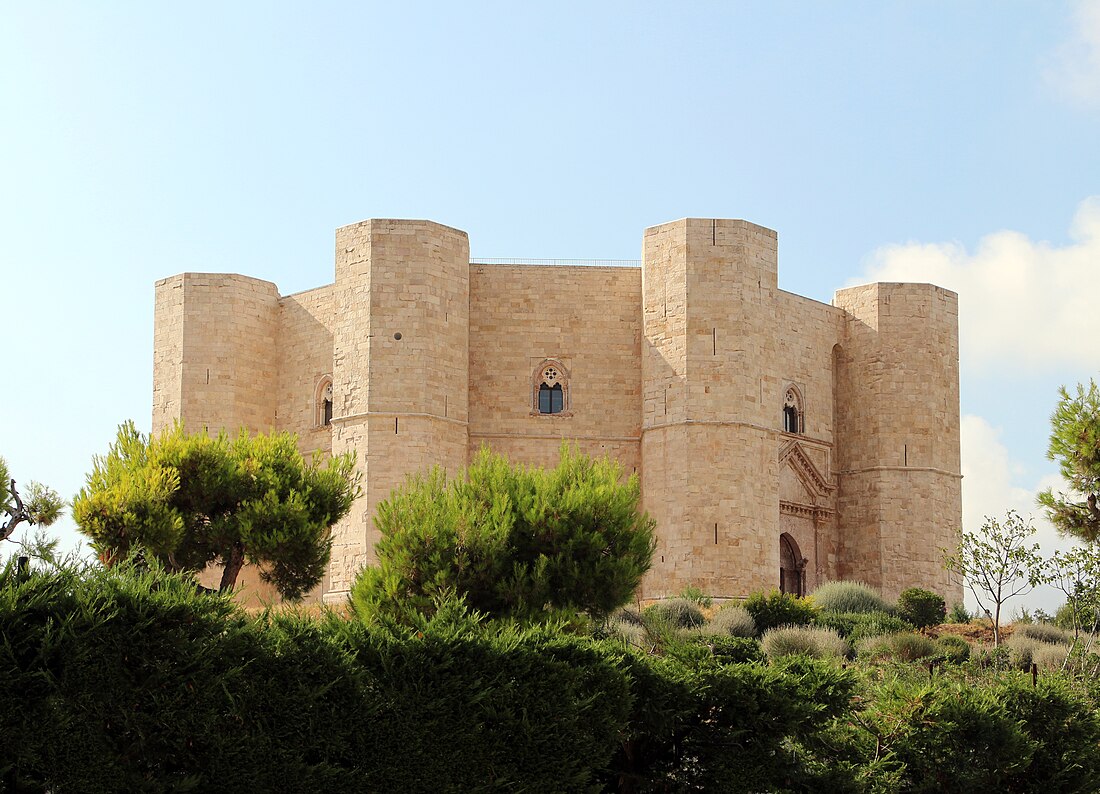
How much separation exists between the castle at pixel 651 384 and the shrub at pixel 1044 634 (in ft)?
17.1

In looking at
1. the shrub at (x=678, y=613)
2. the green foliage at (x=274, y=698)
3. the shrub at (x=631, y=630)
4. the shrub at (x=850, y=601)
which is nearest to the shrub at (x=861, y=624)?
the shrub at (x=850, y=601)

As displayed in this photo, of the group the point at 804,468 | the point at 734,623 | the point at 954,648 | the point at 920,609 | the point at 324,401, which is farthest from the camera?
the point at 804,468

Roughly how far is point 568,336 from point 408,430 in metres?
4.49

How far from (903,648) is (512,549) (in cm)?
692

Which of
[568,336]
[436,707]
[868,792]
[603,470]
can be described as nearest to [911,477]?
[568,336]

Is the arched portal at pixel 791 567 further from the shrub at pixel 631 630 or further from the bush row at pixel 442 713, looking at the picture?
the bush row at pixel 442 713

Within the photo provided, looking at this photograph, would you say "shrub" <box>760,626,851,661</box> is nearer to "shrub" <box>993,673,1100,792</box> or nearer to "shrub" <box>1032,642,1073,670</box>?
"shrub" <box>1032,642,1073,670</box>

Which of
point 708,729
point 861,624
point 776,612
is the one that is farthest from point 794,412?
point 708,729

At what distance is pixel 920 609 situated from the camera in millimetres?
27125

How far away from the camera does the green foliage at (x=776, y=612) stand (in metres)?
25.4

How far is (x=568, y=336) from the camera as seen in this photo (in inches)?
1198

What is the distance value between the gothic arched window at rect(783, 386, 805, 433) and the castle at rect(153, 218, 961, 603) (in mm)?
46

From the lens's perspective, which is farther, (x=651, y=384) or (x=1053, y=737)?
(x=651, y=384)

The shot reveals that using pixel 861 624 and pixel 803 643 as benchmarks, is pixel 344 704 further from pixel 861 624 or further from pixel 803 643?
pixel 861 624
